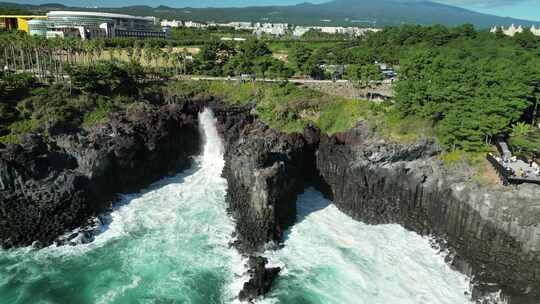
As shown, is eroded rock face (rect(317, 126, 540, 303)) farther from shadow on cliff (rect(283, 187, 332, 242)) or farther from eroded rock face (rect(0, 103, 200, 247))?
eroded rock face (rect(0, 103, 200, 247))

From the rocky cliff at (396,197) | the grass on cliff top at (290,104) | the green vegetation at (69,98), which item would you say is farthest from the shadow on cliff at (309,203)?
the green vegetation at (69,98)

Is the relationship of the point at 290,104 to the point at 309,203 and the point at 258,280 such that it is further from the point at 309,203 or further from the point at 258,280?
the point at 258,280

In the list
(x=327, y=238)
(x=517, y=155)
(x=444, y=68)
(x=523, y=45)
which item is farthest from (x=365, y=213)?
(x=523, y=45)

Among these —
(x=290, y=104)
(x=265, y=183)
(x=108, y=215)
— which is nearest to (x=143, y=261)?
(x=108, y=215)

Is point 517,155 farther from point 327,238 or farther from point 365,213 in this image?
point 327,238

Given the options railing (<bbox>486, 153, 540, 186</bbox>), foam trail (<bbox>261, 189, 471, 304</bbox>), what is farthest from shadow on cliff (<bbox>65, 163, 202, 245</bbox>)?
railing (<bbox>486, 153, 540, 186</bbox>)

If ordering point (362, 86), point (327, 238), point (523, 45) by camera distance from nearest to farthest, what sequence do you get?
point (327, 238), point (362, 86), point (523, 45)

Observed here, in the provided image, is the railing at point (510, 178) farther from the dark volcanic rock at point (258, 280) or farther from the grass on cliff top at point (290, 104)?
the dark volcanic rock at point (258, 280)
